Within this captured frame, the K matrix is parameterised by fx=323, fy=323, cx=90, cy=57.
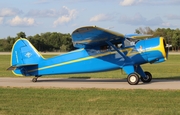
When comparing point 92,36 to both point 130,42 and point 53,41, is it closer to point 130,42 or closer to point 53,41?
point 130,42

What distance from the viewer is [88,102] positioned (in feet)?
32.7

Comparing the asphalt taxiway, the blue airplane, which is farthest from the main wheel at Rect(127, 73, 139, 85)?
the asphalt taxiway

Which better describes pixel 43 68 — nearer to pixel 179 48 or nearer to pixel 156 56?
pixel 156 56

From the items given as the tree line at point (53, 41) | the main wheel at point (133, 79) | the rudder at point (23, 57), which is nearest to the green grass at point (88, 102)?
the main wheel at point (133, 79)

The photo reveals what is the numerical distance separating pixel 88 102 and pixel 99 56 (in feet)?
19.1

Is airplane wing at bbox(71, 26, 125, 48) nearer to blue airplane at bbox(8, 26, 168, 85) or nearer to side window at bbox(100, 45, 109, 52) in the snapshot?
blue airplane at bbox(8, 26, 168, 85)

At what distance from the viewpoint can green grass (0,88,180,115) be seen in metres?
8.43

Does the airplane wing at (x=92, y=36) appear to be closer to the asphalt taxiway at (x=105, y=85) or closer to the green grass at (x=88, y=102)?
the asphalt taxiway at (x=105, y=85)

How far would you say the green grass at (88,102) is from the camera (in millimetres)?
8430

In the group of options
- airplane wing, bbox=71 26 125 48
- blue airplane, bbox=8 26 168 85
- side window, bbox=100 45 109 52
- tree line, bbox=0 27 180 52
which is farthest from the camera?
tree line, bbox=0 27 180 52

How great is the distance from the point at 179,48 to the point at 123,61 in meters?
95.8

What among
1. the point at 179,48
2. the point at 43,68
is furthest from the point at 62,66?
the point at 179,48

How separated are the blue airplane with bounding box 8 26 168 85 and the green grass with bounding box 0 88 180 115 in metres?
2.97

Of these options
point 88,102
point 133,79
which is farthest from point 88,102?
point 133,79
